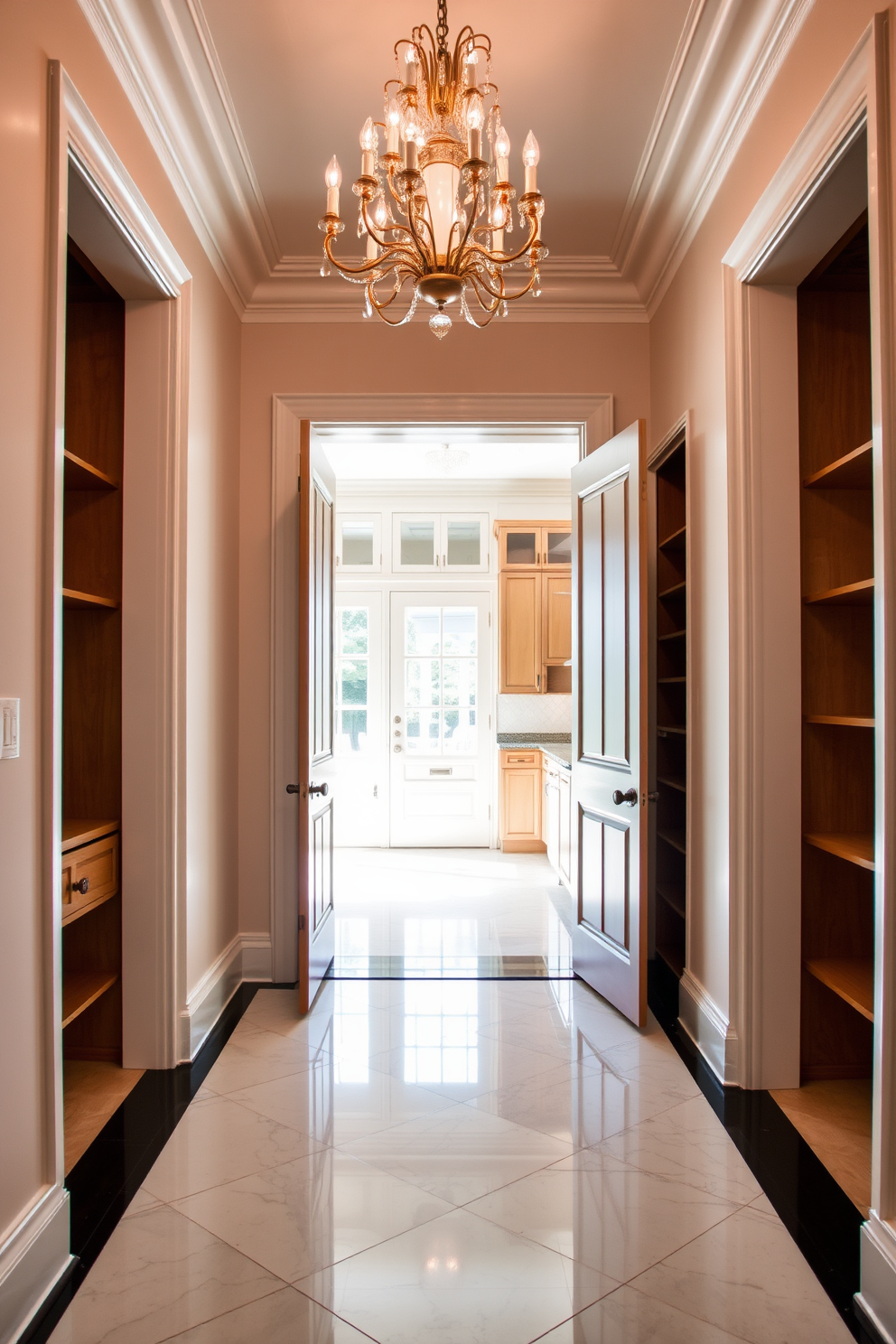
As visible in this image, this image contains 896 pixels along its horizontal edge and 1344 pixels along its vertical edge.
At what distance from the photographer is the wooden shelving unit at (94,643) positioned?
2.77 metres

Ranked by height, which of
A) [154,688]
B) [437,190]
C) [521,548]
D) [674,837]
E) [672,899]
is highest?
[437,190]

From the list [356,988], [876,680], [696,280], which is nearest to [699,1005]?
[356,988]

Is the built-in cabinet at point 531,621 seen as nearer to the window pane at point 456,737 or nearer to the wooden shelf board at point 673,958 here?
the window pane at point 456,737

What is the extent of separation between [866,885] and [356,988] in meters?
2.08

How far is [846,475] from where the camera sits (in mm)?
2490

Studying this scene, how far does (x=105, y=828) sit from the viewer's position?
262cm

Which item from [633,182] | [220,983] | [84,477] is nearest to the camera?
[84,477]

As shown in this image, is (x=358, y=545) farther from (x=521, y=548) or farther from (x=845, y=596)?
(x=845, y=596)

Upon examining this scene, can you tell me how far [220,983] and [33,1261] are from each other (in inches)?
63.4

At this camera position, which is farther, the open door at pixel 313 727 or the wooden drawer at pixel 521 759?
the wooden drawer at pixel 521 759

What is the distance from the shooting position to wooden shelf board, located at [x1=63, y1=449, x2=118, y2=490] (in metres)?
2.44

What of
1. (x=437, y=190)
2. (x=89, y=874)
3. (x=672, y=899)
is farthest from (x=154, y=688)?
(x=672, y=899)

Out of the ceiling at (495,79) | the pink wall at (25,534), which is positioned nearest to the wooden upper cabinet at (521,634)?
the ceiling at (495,79)

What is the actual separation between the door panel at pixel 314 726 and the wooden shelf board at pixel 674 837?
4.92 ft
